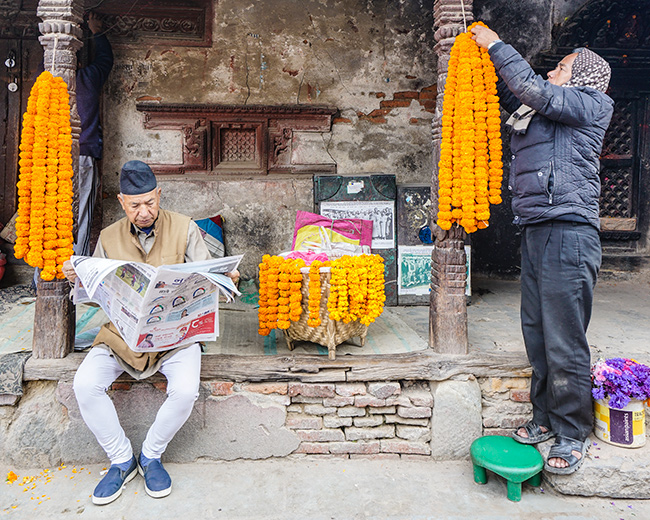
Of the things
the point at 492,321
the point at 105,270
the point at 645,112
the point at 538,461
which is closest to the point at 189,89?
the point at 105,270

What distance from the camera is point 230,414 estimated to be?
3.39m

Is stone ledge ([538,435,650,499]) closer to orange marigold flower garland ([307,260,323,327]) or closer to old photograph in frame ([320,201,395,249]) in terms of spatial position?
orange marigold flower garland ([307,260,323,327])

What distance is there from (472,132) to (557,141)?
0.49 metres

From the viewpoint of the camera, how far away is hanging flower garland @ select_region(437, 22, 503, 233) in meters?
3.21

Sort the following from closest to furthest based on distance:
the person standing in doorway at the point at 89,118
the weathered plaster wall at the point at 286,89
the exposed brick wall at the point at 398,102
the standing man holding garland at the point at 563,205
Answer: the standing man holding garland at the point at 563,205 → the person standing in doorway at the point at 89,118 → the weathered plaster wall at the point at 286,89 → the exposed brick wall at the point at 398,102

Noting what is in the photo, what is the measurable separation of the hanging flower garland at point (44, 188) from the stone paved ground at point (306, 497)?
1.28 metres

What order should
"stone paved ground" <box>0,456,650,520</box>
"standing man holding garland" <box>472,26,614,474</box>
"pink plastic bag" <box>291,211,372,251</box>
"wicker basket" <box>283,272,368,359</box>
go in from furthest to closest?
"pink plastic bag" <box>291,211,372,251</box>, "wicker basket" <box>283,272,368,359</box>, "standing man holding garland" <box>472,26,614,474</box>, "stone paved ground" <box>0,456,650,520</box>

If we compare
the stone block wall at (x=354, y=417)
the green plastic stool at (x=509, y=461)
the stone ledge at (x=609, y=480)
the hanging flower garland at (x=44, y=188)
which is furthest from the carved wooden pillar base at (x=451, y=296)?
the hanging flower garland at (x=44, y=188)

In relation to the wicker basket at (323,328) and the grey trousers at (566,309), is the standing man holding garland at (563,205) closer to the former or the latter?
the grey trousers at (566,309)

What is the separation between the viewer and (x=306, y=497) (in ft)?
9.91

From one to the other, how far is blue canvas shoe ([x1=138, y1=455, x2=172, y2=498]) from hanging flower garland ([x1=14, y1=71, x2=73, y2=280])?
4.13 feet

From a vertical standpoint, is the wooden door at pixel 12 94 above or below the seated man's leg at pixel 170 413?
above

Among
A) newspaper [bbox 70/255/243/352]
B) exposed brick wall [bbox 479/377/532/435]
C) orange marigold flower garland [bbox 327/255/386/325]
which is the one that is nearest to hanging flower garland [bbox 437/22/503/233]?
orange marigold flower garland [bbox 327/255/386/325]

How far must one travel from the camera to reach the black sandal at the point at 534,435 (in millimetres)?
3217
